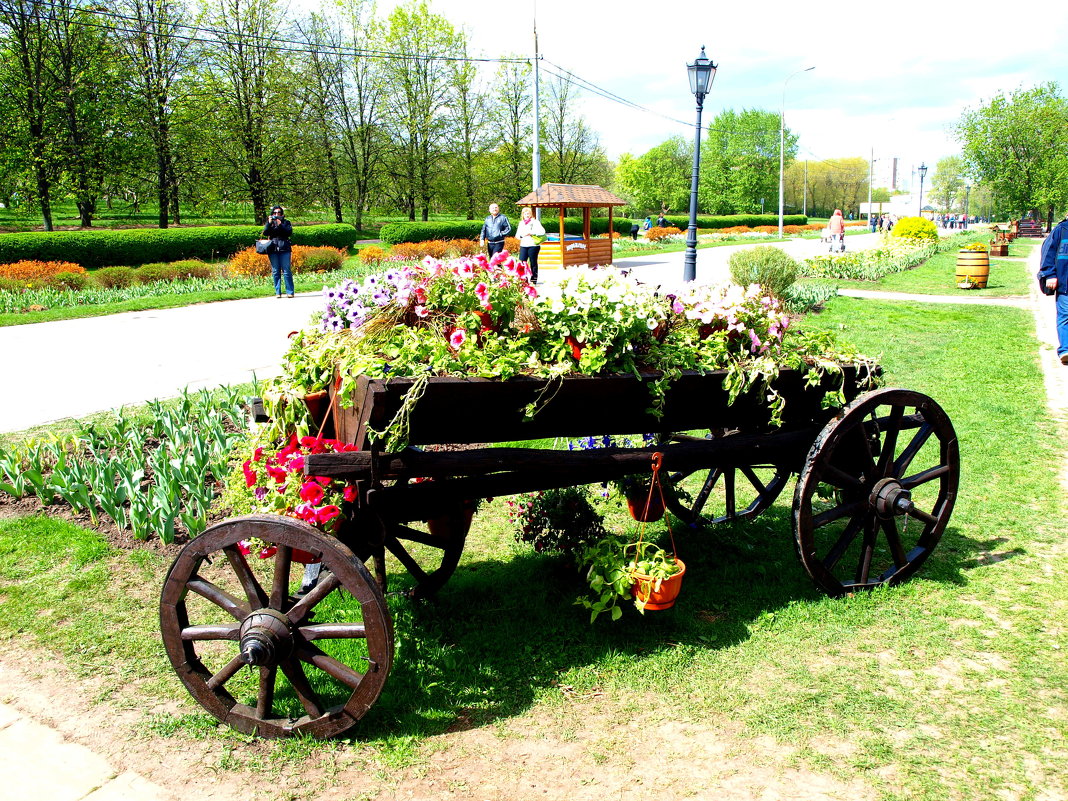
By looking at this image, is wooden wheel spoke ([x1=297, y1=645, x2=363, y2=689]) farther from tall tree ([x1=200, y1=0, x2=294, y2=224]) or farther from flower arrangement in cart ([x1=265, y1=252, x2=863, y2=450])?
tall tree ([x1=200, y1=0, x2=294, y2=224])

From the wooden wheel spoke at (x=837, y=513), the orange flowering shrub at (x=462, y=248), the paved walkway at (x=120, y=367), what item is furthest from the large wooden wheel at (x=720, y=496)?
the orange flowering shrub at (x=462, y=248)

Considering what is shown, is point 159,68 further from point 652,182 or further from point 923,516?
point 652,182

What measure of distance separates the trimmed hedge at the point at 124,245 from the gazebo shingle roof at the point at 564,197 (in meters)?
9.27

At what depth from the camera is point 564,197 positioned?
22547 mm

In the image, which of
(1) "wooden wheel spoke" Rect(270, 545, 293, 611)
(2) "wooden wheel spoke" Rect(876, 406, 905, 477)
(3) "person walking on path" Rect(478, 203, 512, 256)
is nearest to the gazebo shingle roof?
(3) "person walking on path" Rect(478, 203, 512, 256)

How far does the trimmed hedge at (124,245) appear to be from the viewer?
67.7ft

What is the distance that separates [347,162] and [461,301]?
4413 cm

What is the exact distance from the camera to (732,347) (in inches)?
128

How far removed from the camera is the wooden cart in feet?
8.35

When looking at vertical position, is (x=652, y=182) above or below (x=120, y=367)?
above

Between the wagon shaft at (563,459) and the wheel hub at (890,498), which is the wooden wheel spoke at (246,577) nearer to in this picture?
the wagon shaft at (563,459)

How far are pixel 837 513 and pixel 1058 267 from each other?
6.75m


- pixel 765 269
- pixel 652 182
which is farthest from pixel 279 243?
pixel 652 182

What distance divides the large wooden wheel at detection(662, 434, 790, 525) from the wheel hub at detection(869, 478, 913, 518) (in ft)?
1.31
